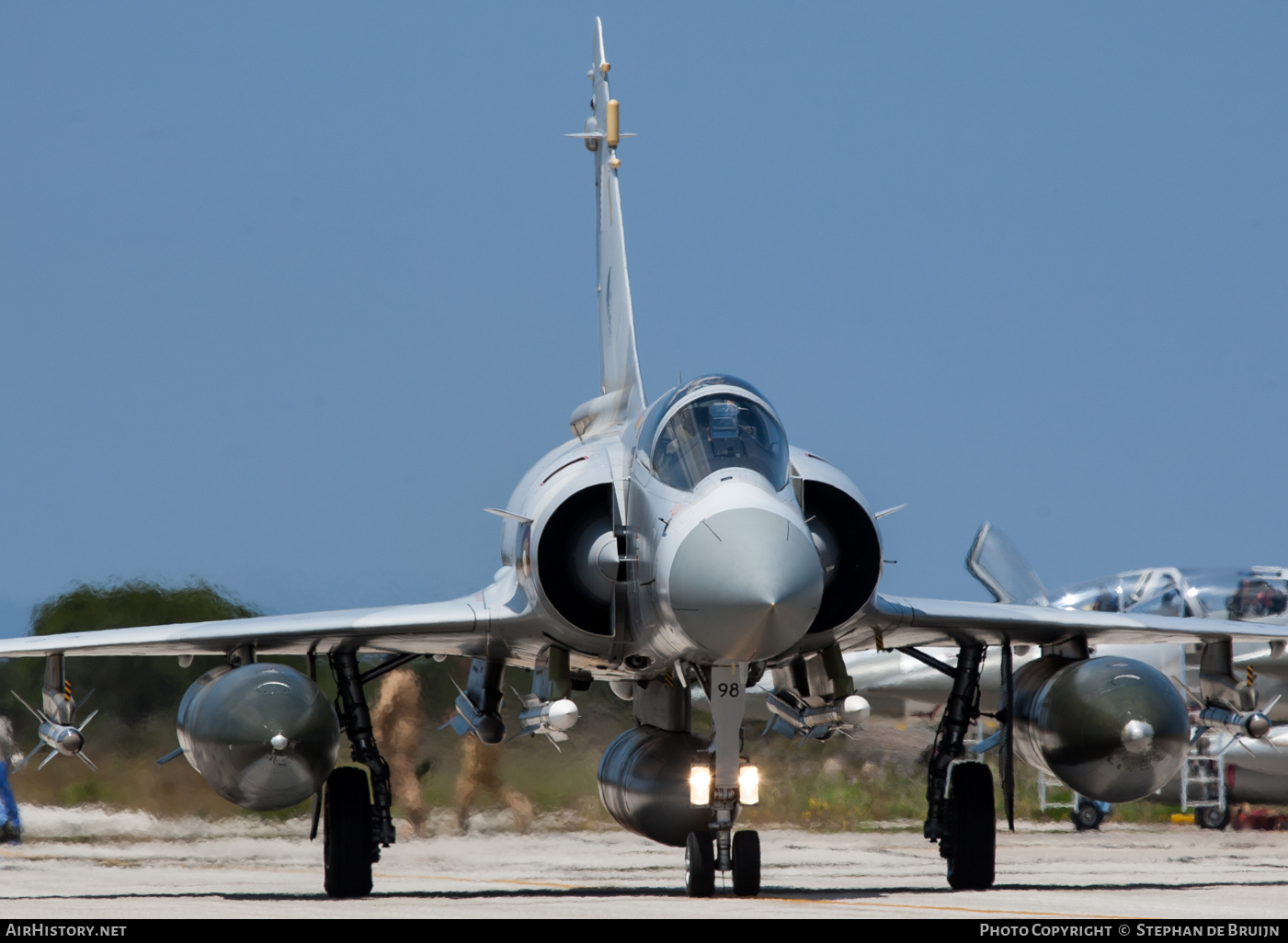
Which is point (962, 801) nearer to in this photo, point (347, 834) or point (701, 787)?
point (701, 787)

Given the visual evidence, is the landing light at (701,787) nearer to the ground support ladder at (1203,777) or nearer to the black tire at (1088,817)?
the ground support ladder at (1203,777)

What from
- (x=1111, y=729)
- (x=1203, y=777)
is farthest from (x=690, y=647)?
(x=1203, y=777)

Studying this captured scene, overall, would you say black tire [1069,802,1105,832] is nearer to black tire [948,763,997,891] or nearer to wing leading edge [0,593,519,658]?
black tire [948,763,997,891]

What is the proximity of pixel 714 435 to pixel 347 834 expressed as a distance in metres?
4.04

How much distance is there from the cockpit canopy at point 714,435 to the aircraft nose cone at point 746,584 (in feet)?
2.09

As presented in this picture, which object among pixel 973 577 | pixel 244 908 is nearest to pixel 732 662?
pixel 244 908

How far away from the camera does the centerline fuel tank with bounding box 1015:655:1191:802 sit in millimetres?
10359

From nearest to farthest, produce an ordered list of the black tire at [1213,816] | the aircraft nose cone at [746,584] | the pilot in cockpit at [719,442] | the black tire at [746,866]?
the aircraft nose cone at [746,584] → the pilot in cockpit at [719,442] → the black tire at [746,866] → the black tire at [1213,816]

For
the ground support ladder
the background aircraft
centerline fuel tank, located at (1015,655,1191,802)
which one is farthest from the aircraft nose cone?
the ground support ladder

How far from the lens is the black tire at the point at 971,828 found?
10.9 m

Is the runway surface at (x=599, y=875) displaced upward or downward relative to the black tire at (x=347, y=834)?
downward

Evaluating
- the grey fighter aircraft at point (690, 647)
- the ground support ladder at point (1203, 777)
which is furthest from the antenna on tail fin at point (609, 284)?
the ground support ladder at point (1203, 777)

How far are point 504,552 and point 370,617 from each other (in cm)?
104
